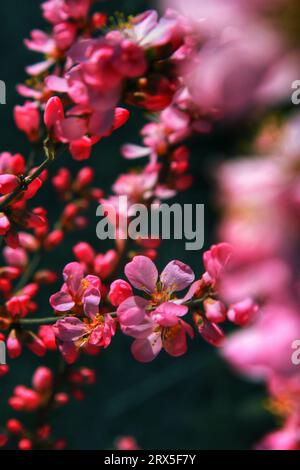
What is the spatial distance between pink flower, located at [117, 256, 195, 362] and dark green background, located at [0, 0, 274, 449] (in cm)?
94

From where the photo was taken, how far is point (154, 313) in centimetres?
58

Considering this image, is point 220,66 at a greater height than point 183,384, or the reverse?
point 183,384

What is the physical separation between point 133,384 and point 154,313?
1161 mm

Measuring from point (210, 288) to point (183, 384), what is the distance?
3.89 ft

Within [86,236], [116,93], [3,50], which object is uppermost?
[3,50]

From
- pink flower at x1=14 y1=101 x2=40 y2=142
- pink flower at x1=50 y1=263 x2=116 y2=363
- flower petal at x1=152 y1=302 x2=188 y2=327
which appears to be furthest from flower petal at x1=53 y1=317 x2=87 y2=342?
pink flower at x1=14 y1=101 x2=40 y2=142

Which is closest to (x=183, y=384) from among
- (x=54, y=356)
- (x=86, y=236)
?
(x=54, y=356)

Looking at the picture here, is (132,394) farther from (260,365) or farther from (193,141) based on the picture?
(260,365)

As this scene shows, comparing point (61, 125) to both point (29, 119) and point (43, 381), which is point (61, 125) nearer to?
point (29, 119)

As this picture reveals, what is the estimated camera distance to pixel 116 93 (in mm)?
460

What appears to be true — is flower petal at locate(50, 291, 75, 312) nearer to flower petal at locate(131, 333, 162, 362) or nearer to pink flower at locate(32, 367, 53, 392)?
flower petal at locate(131, 333, 162, 362)

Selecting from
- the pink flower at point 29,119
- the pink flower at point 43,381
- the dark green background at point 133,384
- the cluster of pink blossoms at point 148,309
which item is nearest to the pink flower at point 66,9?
the pink flower at point 29,119

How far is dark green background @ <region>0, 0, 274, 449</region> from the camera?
5.25ft

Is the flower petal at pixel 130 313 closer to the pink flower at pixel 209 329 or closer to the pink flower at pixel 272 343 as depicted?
the pink flower at pixel 209 329
